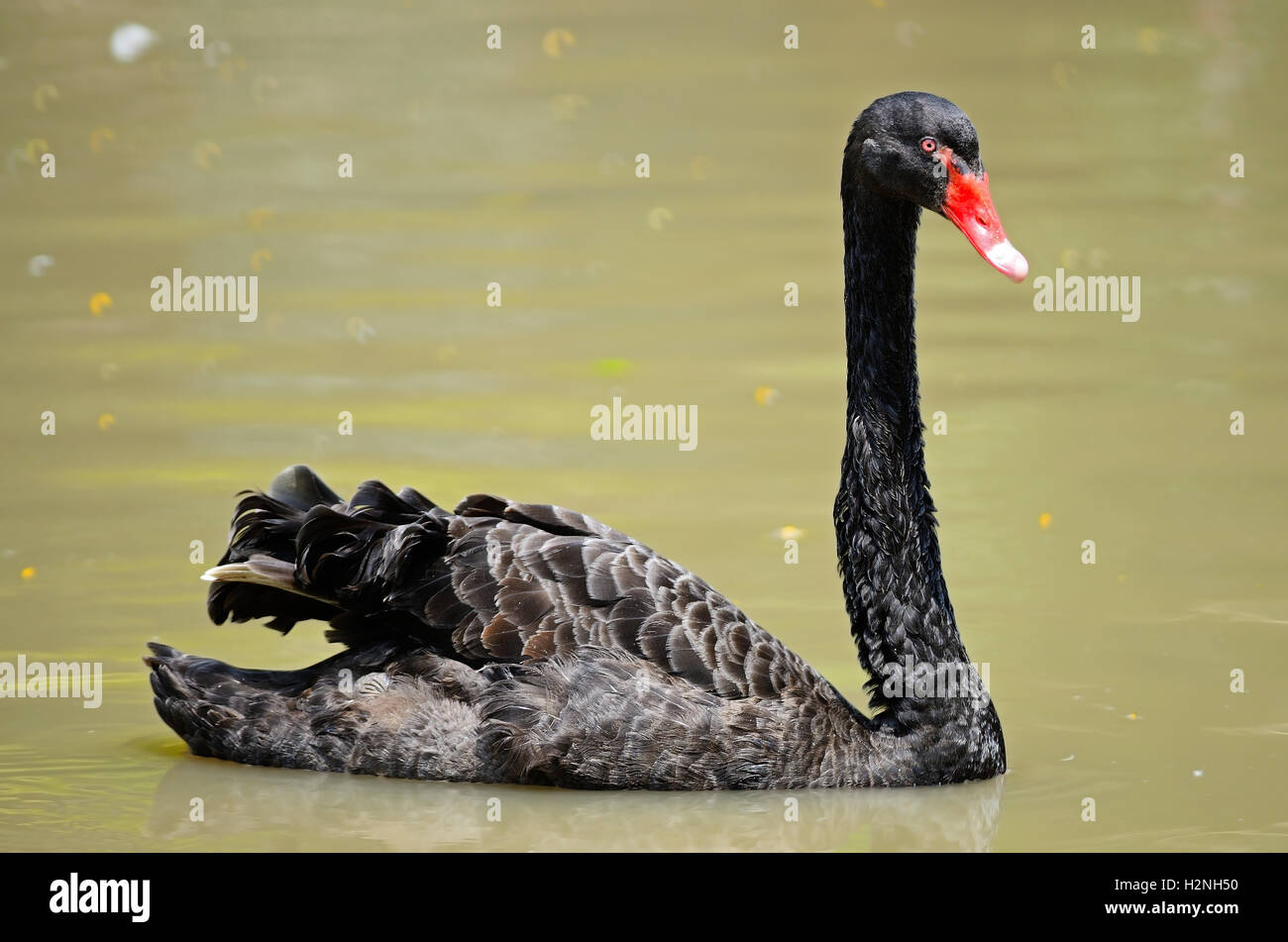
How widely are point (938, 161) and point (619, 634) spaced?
193 centimetres

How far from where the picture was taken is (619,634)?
742 cm

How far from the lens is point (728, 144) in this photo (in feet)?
64.6

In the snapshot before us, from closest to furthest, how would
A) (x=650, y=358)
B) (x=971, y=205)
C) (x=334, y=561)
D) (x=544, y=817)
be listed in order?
(x=544, y=817) → (x=971, y=205) → (x=334, y=561) → (x=650, y=358)

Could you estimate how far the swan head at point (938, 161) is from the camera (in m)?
7.39

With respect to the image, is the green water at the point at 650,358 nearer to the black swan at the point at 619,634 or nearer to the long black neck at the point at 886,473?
the black swan at the point at 619,634

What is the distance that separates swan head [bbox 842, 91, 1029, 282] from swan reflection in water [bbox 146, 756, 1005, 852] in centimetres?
189

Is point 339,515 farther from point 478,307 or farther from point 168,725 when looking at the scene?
point 478,307

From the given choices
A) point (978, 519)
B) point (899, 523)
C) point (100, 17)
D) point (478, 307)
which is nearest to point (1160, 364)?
point (978, 519)

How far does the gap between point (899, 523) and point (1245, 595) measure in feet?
8.54

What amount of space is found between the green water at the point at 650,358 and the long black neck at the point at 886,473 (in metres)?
0.60
